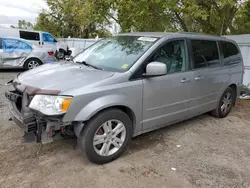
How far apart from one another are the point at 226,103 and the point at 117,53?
2.84 meters

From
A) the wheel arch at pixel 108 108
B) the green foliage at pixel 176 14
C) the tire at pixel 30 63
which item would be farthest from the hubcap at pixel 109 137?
the tire at pixel 30 63

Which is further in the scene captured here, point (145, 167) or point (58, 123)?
point (145, 167)

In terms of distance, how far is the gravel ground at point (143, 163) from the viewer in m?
2.74

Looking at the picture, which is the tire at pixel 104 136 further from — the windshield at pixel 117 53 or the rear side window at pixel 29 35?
the rear side window at pixel 29 35

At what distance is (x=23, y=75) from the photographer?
3.39 meters

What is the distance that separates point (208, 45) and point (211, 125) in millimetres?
1555

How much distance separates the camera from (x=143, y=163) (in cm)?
313

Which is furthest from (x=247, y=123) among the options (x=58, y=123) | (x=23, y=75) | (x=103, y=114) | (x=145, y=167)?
(x=23, y=75)

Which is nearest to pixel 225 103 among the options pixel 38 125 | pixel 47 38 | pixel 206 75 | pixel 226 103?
pixel 226 103

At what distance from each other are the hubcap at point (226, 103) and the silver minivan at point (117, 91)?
2.15 feet

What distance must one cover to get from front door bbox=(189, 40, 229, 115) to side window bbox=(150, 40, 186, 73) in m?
0.26

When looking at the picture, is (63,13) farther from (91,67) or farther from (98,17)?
(91,67)

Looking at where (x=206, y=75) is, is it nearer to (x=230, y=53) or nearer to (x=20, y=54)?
(x=230, y=53)

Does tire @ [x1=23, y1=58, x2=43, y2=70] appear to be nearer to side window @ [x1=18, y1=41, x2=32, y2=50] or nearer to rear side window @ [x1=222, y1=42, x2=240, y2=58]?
side window @ [x1=18, y1=41, x2=32, y2=50]
